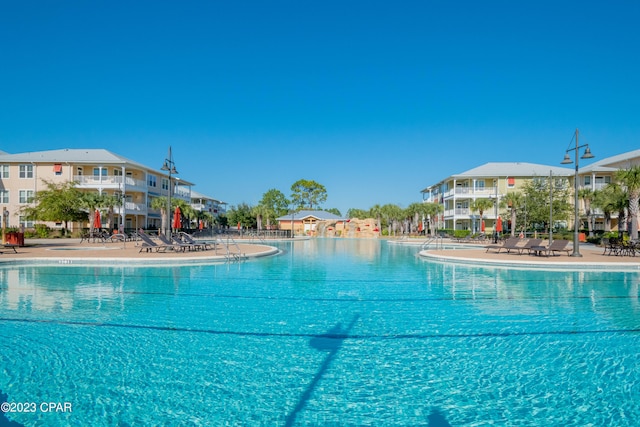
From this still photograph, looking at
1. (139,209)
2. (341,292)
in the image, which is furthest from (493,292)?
(139,209)

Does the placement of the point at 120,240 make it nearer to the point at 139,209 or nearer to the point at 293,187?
the point at 139,209

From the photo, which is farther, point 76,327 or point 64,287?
point 64,287

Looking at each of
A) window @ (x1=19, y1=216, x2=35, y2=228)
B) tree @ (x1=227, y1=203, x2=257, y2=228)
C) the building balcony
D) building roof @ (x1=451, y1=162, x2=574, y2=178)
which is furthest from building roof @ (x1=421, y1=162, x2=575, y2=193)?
window @ (x1=19, y1=216, x2=35, y2=228)

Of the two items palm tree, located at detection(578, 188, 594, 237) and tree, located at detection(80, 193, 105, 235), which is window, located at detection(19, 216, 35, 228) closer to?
tree, located at detection(80, 193, 105, 235)

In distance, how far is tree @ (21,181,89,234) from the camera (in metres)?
33.6

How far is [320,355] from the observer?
5844 mm

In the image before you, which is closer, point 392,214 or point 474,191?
point 474,191

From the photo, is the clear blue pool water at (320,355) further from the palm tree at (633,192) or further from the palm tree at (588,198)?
the palm tree at (588,198)

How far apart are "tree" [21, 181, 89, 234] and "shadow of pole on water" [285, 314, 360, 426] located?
1319 inches

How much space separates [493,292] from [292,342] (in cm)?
657

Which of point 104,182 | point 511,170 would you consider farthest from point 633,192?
point 104,182

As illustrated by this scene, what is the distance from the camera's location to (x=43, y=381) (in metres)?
4.86

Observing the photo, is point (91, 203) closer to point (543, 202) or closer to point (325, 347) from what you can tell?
point (325, 347)

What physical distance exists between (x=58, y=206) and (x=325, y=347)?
3504 centimetres
